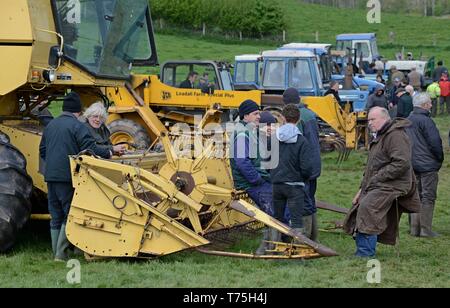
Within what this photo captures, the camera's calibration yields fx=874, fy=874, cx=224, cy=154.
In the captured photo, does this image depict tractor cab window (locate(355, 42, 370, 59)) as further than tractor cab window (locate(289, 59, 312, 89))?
Yes

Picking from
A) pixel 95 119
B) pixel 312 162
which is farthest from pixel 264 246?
pixel 95 119

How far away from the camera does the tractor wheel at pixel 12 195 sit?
877 centimetres

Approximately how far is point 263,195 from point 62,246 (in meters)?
2.16

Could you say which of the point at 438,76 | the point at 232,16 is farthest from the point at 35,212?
the point at 232,16

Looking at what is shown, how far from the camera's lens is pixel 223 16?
52.2 metres

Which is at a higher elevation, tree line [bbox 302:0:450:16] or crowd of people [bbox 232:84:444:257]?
crowd of people [bbox 232:84:444:257]

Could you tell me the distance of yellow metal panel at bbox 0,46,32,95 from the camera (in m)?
9.38

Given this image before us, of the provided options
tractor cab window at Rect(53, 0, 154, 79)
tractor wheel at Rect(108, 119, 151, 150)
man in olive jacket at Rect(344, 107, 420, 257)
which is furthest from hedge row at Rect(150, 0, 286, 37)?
man in olive jacket at Rect(344, 107, 420, 257)

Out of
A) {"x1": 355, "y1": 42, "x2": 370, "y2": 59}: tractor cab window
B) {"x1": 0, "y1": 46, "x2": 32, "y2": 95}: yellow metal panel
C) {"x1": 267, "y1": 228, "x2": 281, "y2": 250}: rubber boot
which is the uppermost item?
{"x1": 0, "y1": 46, "x2": 32, "y2": 95}: yellow metal panel

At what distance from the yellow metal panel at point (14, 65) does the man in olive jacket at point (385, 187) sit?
12.1 ft

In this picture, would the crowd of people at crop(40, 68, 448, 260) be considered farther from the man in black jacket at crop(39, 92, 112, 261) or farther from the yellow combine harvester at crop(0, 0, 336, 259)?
the yellow combine harvester at crop(0, 0, 336, 259)

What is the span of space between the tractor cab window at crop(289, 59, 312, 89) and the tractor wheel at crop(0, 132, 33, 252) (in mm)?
13164

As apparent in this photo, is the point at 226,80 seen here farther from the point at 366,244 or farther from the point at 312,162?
the point at 366,244
